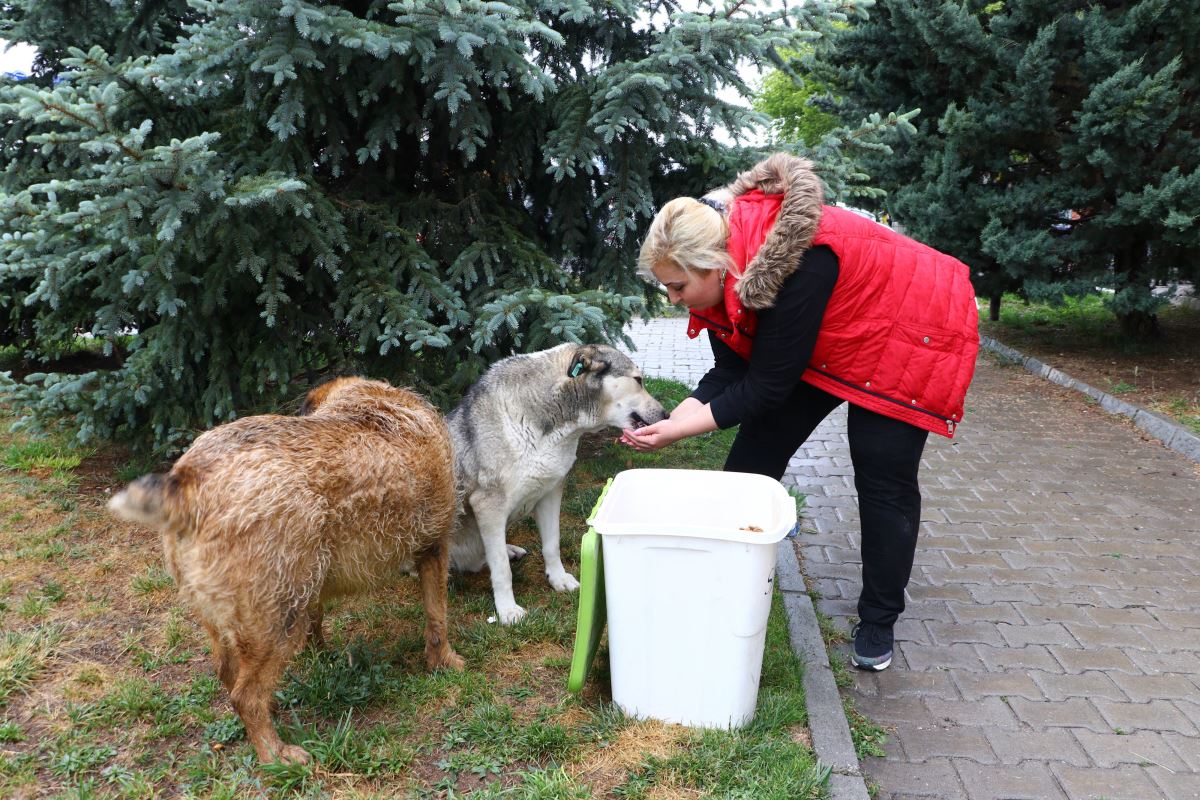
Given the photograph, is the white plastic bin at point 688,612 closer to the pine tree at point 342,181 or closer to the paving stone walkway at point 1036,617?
the paving stone walkway at point 1036,617

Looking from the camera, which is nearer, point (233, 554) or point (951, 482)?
point (233, 554)

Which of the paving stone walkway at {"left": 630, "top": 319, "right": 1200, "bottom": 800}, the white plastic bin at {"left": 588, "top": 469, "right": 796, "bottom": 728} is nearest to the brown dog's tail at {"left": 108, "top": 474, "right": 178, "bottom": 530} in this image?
the white plastic bin at {"left": 588, "top": 469, "right": 796, "bottom": 728}

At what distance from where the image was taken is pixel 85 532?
4445 millimetres

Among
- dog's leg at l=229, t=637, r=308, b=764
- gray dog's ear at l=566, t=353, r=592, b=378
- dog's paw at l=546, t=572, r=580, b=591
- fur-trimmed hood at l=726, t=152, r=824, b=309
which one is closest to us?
dog's leg at l=229, t=637, r=308, b=764

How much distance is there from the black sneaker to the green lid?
1.25 metres

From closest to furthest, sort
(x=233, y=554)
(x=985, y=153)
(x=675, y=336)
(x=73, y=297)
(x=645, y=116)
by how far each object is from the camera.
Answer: (x=233, y=554)
(x=645, y=116)
(x=73, y=297)
(x=985, y=153)
(x=675, y=336)

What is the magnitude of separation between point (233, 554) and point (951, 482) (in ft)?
17.2

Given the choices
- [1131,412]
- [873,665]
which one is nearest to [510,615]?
[873,665]

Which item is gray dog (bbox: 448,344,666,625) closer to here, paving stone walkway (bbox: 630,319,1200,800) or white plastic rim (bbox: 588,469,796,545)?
white plastic rim (bbox: 588,469,796,545)

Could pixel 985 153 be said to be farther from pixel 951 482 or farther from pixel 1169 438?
pixel 951 482

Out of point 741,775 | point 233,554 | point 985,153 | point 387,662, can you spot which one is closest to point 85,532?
point 387,662

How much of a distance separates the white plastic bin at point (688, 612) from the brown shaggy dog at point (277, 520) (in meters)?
0.75

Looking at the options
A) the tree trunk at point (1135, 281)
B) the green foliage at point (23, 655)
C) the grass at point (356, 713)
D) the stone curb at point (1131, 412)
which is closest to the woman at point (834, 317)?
the grass at point (356, 713)

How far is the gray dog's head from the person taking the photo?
3.71m
